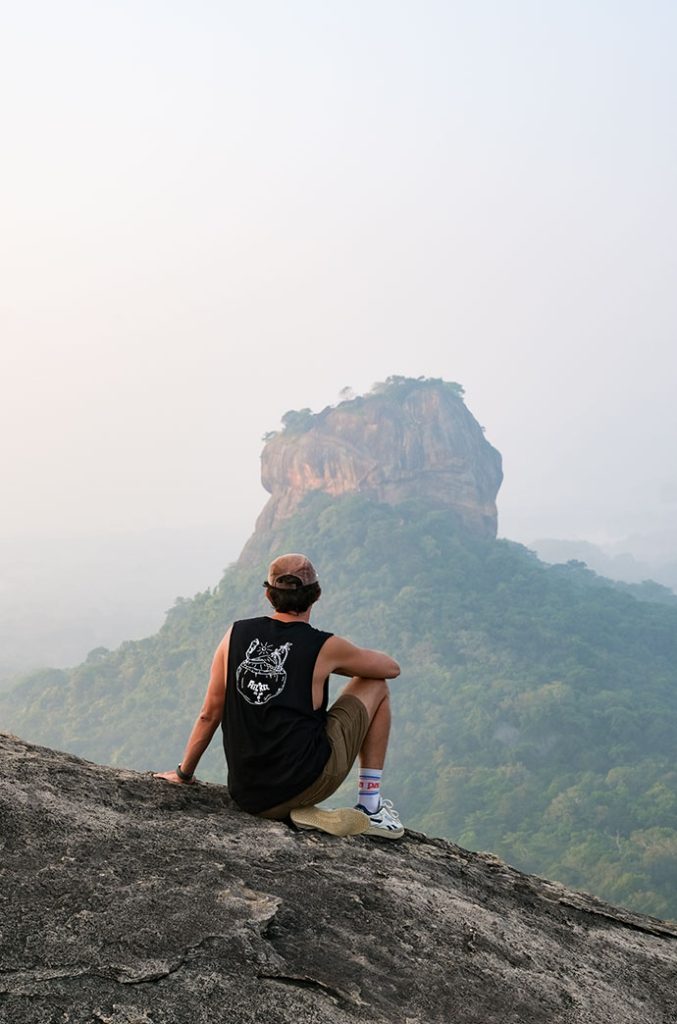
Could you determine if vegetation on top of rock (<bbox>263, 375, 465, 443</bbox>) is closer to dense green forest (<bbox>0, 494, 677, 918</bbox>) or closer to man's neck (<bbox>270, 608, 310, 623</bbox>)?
dense green forest (<bbox>0, 494, 677, 918</bbox>)

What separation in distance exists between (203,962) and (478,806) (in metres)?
59.7

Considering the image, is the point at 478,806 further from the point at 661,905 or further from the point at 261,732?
the point at 261,732

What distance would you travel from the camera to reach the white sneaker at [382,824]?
387 cm

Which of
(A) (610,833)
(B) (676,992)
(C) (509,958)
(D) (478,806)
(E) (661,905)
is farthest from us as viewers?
(D) (478,806)

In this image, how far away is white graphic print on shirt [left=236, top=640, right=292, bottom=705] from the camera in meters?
3.57

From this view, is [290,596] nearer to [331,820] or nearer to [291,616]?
[291,616]

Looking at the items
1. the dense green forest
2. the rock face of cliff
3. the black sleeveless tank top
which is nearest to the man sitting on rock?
the black sleeveless tank top

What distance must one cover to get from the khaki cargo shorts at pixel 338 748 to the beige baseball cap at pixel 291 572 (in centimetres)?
48

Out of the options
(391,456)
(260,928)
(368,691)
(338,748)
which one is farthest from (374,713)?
(391,456)

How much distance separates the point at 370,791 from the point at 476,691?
74600 millimetres

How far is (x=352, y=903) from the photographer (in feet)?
9.72

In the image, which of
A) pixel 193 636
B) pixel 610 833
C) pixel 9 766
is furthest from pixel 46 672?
pixel 9 766

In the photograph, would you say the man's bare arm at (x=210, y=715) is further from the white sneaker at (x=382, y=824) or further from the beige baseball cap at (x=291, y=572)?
the white sneaker at (x=382, y=824)

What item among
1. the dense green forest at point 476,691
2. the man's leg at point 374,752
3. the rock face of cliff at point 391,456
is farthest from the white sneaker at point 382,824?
the rock face of cliff at point 391,456
